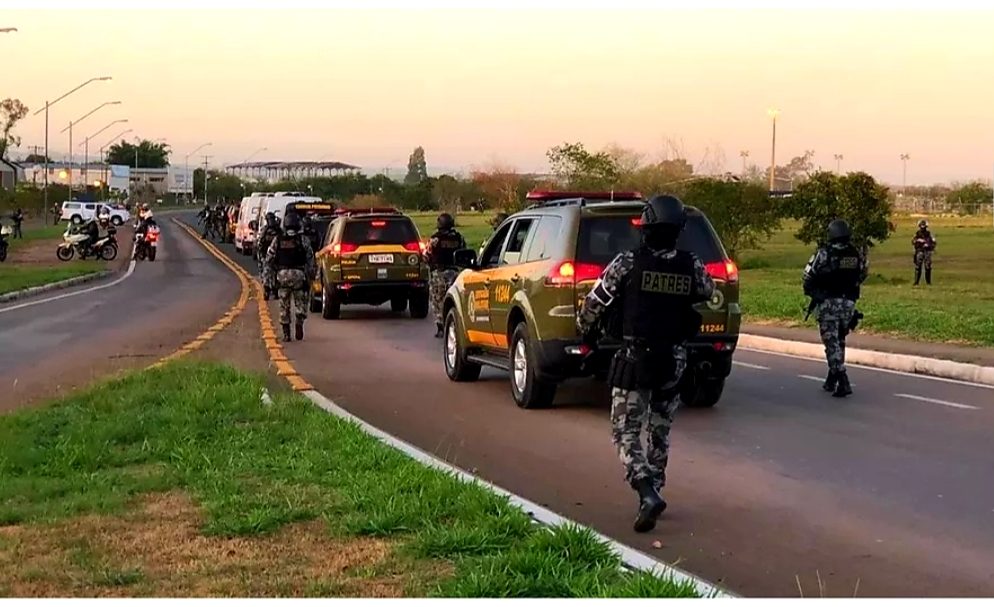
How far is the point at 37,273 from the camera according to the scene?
32312 mm

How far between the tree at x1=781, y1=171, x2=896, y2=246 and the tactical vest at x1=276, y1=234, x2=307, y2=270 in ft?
55.3

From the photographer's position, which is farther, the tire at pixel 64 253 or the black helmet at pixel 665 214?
the tire at pixel 64 253

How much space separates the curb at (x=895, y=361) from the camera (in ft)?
45.2

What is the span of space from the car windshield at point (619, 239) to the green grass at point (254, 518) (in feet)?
9.15

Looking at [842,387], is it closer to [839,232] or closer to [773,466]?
[839,232]

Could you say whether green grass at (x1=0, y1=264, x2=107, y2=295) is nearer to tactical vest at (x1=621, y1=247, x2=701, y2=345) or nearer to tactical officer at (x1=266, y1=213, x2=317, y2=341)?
tactical officer at (x1=266, y1=213, x2=317, y2=341)

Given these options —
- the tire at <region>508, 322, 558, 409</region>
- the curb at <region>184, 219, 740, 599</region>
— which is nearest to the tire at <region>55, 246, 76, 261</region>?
the curb at <region>184, 219, 740, 599</region>

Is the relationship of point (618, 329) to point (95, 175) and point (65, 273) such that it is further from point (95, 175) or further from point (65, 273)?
point (95, 175)

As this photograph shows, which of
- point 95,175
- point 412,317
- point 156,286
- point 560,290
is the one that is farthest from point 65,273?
point 95,175

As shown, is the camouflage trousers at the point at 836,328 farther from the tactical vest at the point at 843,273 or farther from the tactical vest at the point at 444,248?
the tactical vest at the point at 444,248

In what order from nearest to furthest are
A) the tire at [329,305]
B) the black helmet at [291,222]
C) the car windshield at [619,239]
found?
the car windshield at [619,239] → the black helmet at [291,222] → the tire at [329,305]

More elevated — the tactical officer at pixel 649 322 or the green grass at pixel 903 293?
the tactical officer at pixel 649 322

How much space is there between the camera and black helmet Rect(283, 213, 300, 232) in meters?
17.3


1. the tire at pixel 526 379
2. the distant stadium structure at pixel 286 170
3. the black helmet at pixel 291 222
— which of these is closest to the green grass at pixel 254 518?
the tire at pixel 526 379
